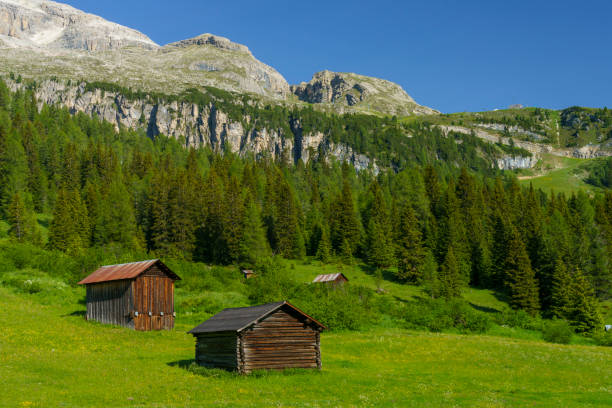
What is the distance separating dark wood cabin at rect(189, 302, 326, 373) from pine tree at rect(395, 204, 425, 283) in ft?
214

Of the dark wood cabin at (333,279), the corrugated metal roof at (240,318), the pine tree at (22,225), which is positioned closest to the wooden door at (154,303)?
the corrugated metal roof at (240,318)

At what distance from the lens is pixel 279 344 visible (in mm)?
Answer: 33938

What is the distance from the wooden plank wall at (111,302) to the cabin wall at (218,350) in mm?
17205

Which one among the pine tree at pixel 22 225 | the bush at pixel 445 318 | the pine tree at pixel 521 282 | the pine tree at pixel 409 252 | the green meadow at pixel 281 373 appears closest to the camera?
the green meadow at pixel 281 373

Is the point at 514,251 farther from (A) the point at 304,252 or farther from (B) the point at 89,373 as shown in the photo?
(B) the point at 89,373

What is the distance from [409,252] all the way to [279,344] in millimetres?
71883

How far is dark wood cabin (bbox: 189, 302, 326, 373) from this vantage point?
32.4 m

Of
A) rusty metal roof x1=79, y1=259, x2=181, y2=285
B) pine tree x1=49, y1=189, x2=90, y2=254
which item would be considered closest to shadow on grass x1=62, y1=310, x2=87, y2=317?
rusty metal roof x1=79, y1=259, x2=181, y2=285

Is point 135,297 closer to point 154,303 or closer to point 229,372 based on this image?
point 154,303

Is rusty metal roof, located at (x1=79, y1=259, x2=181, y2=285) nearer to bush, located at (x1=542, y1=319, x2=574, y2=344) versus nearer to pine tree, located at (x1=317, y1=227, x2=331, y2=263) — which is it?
bush, located at (x1=542, y1=319, x2=574, y2=344)

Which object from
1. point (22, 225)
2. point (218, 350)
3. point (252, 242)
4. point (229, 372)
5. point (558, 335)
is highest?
point (22, 225)

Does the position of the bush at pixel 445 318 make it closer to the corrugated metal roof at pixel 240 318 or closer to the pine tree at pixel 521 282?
the pine tree at pixel 521 282

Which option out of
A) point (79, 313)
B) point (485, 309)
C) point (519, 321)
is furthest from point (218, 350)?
point (485, 309)

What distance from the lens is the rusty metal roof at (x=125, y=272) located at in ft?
168
